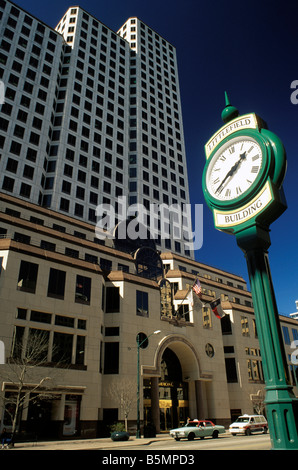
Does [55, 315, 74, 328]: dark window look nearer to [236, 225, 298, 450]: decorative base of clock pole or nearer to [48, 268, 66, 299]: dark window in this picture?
[48, 268, 66, 299]: dark window

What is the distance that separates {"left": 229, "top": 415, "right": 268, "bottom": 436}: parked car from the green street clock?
27189 mm

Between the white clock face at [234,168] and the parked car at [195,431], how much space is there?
22.1m

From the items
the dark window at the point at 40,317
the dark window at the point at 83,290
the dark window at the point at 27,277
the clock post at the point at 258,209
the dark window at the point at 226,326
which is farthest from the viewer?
the dark window at the point at 226,326

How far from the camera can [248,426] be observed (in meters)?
29.5

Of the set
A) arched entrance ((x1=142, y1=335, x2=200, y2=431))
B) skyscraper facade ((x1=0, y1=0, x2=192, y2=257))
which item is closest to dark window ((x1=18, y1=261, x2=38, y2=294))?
arched entrance ((x1=142, y1=335, x2=200, y2=431))

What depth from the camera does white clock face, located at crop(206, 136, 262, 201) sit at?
9.05 meters

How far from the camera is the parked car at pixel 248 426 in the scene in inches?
1154

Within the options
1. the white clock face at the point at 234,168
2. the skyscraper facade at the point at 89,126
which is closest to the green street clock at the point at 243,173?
the white clock face at the point at 234,168

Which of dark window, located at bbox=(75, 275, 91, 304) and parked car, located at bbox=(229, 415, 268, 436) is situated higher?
dark window, located at bbox=(75, 275, 91, 304)

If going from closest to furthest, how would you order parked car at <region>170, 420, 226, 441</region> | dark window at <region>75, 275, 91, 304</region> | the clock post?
the clock post
parked car at <region>170, 420, 226, 441</region>
dark window at <region>75, 275, 91, 304</region>

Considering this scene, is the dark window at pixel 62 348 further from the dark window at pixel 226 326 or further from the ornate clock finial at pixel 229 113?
the dark window at pixel 226 326

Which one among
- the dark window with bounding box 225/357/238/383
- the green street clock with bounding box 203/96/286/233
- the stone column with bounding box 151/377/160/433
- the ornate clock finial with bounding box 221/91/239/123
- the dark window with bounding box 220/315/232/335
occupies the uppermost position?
the dark window with bounding box 220/315/232/335

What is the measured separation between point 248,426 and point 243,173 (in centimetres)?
2844

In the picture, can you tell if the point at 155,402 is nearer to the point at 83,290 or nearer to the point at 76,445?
the point at 83,290
